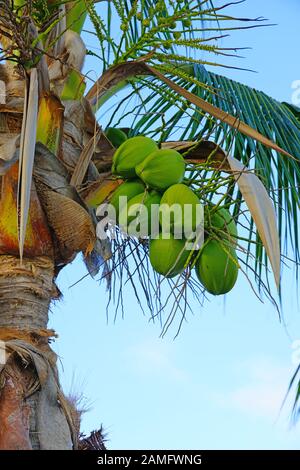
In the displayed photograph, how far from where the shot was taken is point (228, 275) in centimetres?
210

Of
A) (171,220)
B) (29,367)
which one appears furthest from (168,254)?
(29,367)

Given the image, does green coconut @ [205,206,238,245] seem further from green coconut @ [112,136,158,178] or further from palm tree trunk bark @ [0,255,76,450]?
palm tree trunk bark @ [0,255,76,450]

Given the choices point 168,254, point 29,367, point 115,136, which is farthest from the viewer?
point 115,136

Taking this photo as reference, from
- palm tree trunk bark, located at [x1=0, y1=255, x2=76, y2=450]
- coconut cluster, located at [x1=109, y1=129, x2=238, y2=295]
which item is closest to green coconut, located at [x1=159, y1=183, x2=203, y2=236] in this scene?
coconut cluster, located at [x1=109, y1=129, x2=238, y2=295]

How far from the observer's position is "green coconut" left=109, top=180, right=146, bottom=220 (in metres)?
2.18

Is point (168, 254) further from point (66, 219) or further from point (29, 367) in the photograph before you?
point (29, 367)

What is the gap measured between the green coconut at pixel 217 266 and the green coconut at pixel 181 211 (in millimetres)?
76

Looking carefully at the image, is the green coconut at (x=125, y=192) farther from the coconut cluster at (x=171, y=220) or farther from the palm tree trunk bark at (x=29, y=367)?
the palm tree trunk bark at (x=29, y=367)

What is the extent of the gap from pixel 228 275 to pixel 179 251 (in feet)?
0.44

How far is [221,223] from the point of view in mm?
2137

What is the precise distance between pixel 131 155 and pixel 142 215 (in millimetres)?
181

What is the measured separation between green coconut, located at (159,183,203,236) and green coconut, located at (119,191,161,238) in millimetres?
44

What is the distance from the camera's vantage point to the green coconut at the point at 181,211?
2.03 m
